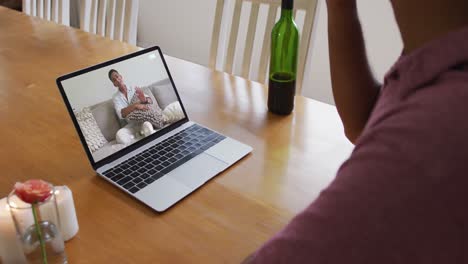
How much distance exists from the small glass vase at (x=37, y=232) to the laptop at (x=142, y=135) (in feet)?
0.55

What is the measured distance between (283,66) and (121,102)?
1.37 feet

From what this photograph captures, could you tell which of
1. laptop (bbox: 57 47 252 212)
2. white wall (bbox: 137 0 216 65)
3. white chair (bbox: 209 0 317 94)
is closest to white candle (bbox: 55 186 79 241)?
laptop (bbox: 57 47 252 212)

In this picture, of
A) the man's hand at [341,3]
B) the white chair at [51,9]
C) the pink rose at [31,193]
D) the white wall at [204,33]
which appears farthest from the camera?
the white wall at [204,33]

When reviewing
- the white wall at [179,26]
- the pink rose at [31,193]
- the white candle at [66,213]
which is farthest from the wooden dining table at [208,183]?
the white wall at [179,26]

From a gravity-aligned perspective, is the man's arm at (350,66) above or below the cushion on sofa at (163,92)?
above

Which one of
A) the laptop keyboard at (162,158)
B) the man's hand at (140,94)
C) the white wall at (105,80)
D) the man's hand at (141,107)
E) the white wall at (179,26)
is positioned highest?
the white wall at (105,80)

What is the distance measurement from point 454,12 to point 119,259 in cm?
56

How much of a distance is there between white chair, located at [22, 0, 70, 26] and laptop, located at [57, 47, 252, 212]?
123cm

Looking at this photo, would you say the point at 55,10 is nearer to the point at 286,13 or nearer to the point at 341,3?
the point at 286,13

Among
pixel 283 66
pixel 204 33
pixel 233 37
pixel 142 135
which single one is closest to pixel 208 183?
pixel 142 135

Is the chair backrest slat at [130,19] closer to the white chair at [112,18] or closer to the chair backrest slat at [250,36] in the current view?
the white chair at [112,18]

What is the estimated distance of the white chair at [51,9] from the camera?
2.01 meters

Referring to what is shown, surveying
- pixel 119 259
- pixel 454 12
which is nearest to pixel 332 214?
pixel 454 12

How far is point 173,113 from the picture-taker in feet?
3.28
